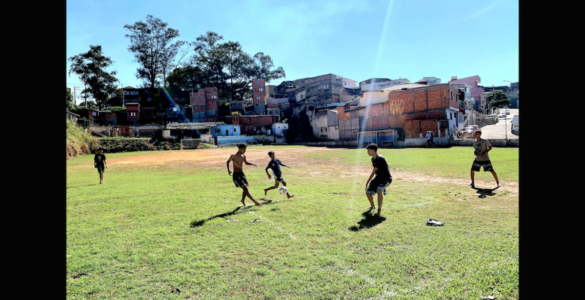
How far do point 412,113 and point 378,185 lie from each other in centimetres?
3651

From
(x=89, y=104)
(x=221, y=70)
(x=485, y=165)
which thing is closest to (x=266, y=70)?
(x=221, y=70)

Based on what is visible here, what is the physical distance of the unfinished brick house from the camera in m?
37.3

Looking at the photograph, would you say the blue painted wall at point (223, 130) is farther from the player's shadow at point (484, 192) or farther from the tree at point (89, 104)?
the player's shadow at point (484, 192)

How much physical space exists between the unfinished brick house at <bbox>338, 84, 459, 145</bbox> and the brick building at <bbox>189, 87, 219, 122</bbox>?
34.5m

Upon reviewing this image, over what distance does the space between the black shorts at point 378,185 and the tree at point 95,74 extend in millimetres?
72370

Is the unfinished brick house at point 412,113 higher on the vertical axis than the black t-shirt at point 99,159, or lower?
higher

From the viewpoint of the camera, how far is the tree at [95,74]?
60.2m

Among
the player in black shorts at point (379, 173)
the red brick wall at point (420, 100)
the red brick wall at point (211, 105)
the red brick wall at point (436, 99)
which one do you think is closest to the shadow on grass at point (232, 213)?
the player in black shorts at point (379, 173)

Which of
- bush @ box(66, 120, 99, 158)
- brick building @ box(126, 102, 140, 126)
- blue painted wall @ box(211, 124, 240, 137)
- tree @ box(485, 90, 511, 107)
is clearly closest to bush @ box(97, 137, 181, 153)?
bush @ box(66, 120, 99, 158)

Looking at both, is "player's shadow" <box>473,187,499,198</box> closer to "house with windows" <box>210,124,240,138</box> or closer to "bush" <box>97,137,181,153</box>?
"bush" <box>97,137,181,153</box>

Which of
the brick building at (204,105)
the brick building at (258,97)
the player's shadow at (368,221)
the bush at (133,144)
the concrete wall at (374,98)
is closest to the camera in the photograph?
the player's shadow at (368,221)

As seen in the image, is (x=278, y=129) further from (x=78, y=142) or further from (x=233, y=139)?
(x=78, y=142)
